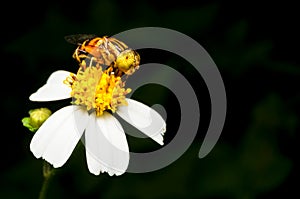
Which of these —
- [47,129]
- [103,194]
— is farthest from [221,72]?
[47,129]

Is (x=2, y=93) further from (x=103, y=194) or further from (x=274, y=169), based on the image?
(x=274, y=169)

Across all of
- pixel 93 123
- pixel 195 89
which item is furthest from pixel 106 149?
pixel 195 89

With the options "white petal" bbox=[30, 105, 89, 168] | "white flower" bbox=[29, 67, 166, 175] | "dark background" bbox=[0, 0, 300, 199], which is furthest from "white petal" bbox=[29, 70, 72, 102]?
"dark background" bbox=[0, 0, 300, 199]

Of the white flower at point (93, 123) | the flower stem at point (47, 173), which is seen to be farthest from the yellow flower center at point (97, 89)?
the flower stem at point (47, 173)

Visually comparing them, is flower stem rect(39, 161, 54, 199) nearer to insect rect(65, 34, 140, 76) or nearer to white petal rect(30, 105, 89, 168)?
white petal rect(30, 105, 89, 168)

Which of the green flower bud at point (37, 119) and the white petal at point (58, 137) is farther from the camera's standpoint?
the green flower bud at point (37, 119)

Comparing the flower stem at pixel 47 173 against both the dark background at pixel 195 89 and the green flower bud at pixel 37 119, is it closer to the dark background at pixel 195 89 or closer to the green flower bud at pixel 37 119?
the green flower bud at pixel 37 119
